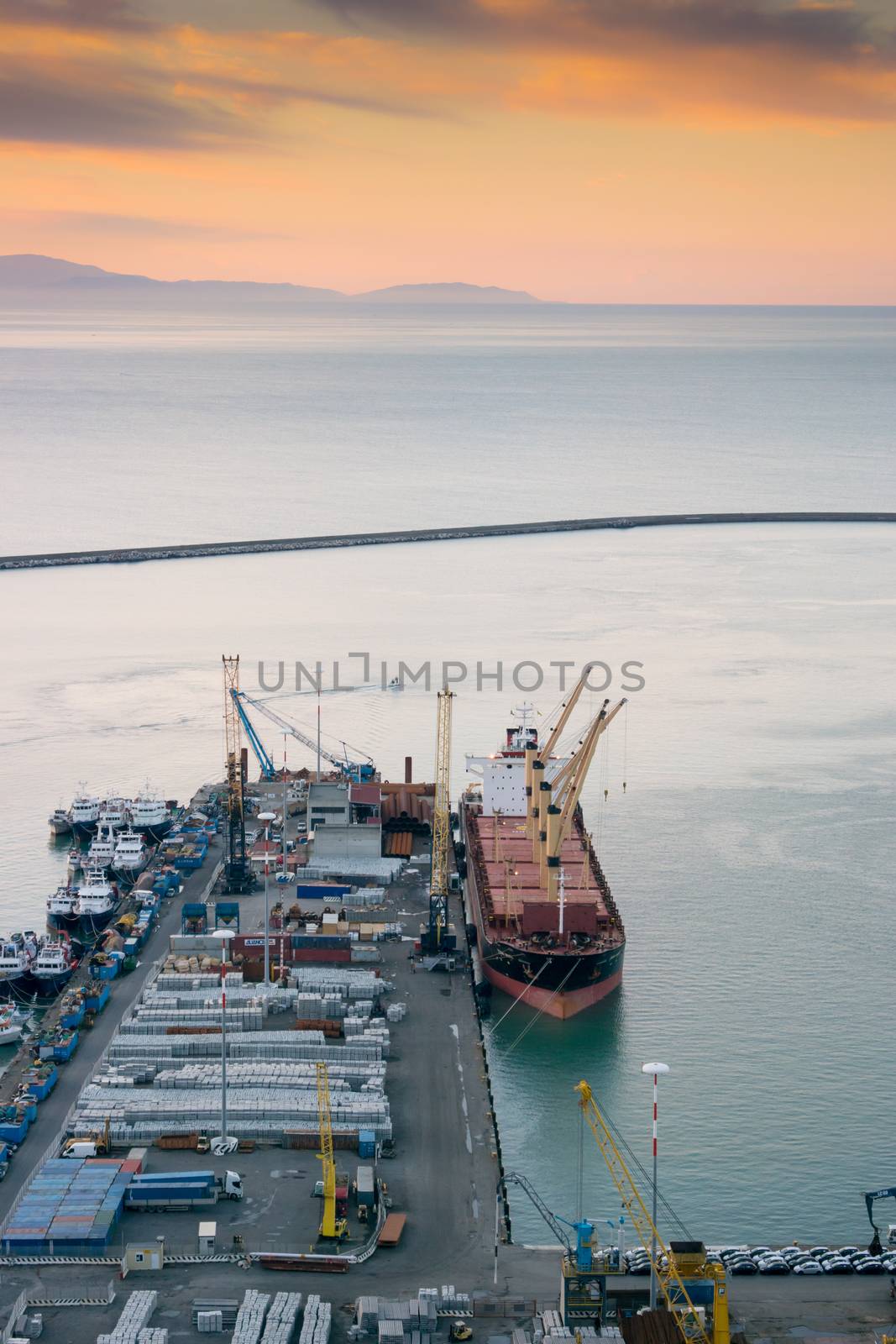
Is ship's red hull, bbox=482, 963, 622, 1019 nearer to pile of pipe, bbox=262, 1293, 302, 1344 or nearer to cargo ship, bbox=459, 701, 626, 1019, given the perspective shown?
cargo ship, bbox=459, 701, 626, 1019

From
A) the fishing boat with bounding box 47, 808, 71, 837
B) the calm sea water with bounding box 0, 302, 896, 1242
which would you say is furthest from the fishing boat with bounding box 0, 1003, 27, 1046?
the fishing boat with bounding box 47, 808, 71, 837

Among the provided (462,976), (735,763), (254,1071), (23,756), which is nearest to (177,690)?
(23,756)

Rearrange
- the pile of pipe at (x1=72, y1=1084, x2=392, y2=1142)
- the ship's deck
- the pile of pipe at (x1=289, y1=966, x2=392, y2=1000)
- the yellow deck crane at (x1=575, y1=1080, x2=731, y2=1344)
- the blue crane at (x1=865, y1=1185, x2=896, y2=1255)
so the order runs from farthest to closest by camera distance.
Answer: the ship's deck → the pile of pipe at (x1=289, y1=966, x2=392, y2=1000) → the pile of pipe at (x1=72, y1=1084, x2=392, y2=1142) → the blue crane at (x1=865, y1=1185, x2=896, y2=1255) → the yellow deck crane at (x1=575, y1=1080, x2=731, y2=1344)

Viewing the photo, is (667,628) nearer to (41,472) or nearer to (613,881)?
(613,881)

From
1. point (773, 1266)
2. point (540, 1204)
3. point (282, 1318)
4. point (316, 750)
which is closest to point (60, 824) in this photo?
point (316, 750)

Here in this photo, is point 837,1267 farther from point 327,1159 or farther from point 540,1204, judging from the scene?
point 327,1159

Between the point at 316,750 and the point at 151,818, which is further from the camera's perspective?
the point at 316,750
